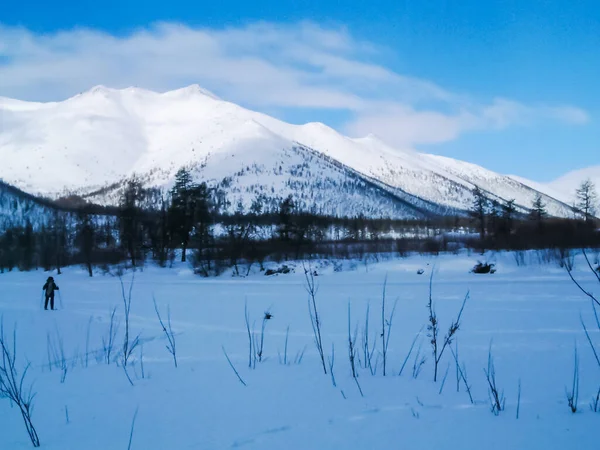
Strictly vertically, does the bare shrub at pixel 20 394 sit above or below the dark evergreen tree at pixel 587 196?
below

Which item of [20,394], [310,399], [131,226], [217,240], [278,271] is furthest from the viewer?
[131,226]

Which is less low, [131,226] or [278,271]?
[131,226]

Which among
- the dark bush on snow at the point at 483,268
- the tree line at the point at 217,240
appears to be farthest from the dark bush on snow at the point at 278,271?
the dark bush on snow at the point at 483,268

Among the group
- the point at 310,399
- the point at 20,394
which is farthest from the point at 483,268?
the point at 20,394

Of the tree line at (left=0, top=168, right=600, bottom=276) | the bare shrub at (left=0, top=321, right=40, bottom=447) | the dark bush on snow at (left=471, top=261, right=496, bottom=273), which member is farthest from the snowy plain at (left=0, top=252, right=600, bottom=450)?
the tree line at (left=0, top=168, right=600, bottom=276)

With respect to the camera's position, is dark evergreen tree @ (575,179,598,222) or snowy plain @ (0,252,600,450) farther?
dark evergreen tree @ (575,179,598,222)

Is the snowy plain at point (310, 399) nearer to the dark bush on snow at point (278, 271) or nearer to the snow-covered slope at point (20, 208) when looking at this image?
the dark bush on snow at point (278, 271)

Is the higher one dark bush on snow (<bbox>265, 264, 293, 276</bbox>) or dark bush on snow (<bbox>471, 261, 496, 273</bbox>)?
dark bush on snow (<bbox>471, 261, 496, 273</bbox>)

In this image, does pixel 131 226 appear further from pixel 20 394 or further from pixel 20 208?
pixel 20 208

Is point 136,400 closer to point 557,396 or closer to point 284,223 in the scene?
point 557,396

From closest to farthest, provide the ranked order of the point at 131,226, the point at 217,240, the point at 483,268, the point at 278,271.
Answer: the point at 483,268 < the point at 278,271 < the point at 217,240 < the point at 131,226

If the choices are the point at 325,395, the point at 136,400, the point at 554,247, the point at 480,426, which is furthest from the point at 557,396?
the point at 554,247

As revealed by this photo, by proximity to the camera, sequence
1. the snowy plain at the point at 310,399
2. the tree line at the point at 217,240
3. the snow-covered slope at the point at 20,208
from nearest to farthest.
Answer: the snowy plain at the point at 310,399
the tree line at the point at 217,240
the snow-covered slope at the point at 20,208

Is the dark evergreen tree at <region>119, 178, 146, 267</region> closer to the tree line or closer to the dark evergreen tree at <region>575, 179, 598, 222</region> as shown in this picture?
the tree line
